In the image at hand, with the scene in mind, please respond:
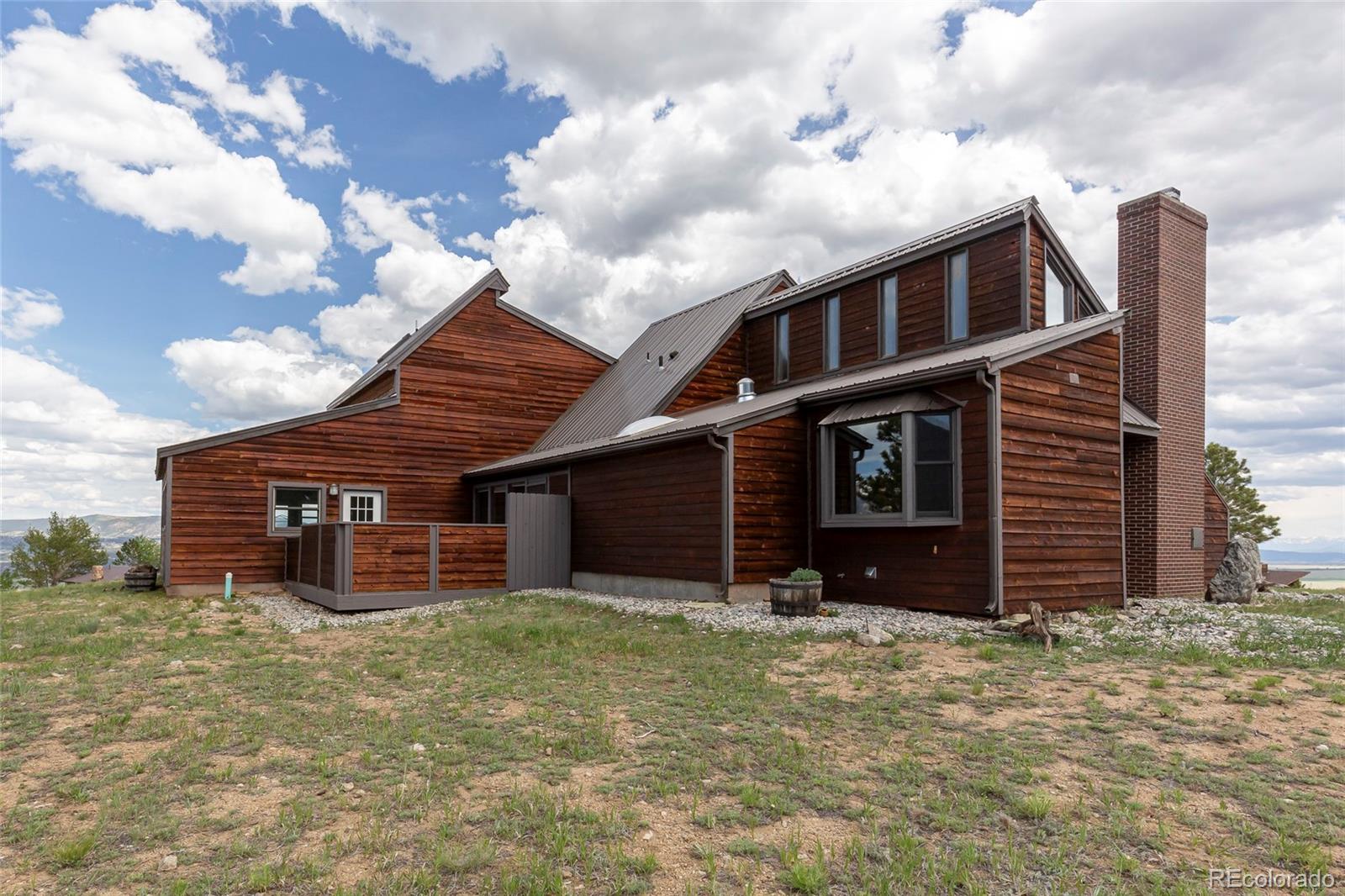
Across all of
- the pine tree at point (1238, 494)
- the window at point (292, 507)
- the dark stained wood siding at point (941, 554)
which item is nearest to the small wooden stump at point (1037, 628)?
the dark stained wood siding at point (941, 554)

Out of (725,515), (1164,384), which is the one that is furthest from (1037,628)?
(1164,384)

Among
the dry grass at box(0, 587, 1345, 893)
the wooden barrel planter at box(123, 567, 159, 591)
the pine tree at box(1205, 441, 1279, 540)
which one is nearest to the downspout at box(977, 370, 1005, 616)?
the dry grass at box(0, 587, 1345, 893)

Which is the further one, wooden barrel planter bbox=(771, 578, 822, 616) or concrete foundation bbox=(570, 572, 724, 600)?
concrete foundation bbox=(570, 572, 724, 600)

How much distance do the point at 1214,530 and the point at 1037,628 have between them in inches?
426

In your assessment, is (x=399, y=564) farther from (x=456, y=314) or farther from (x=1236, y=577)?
(x=1236, y=577)

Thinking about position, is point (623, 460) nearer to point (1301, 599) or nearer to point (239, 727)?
point (239, 727)

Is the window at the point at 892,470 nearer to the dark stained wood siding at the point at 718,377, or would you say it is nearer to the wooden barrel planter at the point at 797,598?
the wooden barrel planter at the point at 797,598

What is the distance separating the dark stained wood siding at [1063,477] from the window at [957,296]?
2.44 meters

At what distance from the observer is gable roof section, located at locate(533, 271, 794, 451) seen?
19.8 meters

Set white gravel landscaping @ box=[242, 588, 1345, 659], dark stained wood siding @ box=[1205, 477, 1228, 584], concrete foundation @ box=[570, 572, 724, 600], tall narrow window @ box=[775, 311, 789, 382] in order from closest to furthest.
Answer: white gravel landscaping @ box=[242, 588, 1345, 659] < concrete foundation @ box=[570, 572, 724, 600] < dark stained wood siding @ box=[1205, 477, 1228, 584] < tall narrow window @ box=[775, 311, 789, 382]

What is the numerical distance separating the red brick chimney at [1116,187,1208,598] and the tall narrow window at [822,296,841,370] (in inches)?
218

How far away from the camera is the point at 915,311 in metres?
15.7

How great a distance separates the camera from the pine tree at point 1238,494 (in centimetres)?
3884

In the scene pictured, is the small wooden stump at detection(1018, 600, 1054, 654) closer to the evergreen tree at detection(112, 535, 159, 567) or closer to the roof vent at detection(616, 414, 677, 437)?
the roof vent at detection(616, 414, 677, 437)
